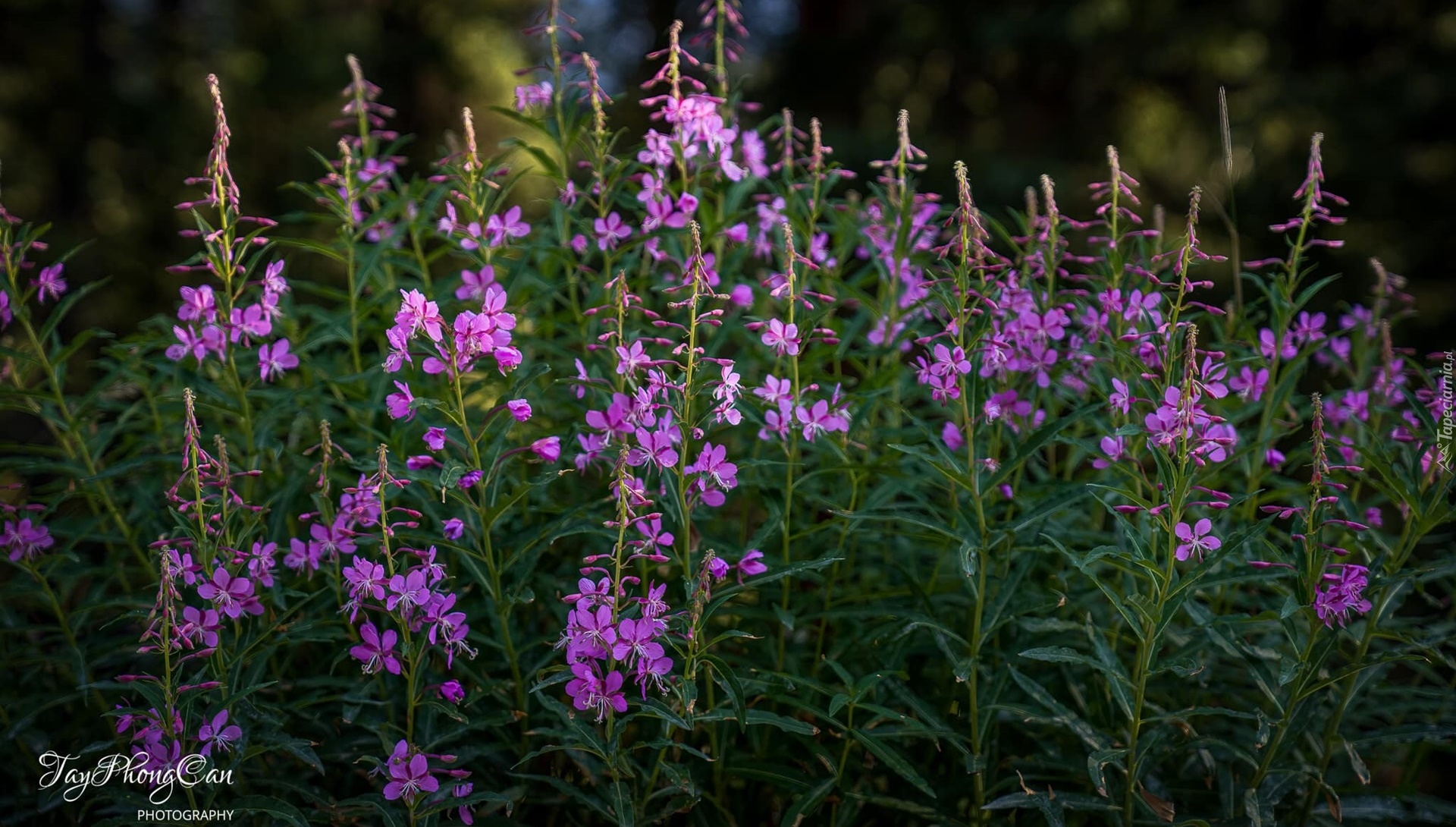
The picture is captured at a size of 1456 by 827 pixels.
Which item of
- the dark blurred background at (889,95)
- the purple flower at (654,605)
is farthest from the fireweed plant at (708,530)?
the dark blurred background at (889,95)

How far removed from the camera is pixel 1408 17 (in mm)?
→ 9492

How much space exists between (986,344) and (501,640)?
1.11 meters

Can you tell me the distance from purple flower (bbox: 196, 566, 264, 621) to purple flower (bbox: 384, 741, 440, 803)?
36 centimetres

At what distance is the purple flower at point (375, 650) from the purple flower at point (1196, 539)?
1375 mm

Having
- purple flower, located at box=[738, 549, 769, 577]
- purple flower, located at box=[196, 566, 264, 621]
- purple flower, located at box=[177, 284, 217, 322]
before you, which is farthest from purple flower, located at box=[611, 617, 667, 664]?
purple flower, located at box=[177, 284, 217, 322]

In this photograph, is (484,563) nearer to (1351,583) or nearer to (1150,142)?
(1351,583)

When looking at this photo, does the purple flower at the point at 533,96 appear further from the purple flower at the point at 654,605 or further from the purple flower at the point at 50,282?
the purple flower at the point at 654,605

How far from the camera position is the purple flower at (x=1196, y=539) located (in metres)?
1.96

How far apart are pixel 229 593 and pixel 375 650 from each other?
0.89ft

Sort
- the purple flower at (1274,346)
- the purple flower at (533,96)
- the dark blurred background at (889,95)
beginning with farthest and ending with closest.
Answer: the dark blurred background at (889,95) < the purple flower at (533,96) < the purple flower at (1274,346)

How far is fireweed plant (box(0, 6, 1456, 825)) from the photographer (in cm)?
196

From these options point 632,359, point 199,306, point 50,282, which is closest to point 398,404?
point 632,359

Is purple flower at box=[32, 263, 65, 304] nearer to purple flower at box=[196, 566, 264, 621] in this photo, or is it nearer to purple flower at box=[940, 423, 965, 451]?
purple flower at box=[196, 566, 264, 621]

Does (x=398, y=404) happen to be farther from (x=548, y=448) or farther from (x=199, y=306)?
(x=199, y=306)
